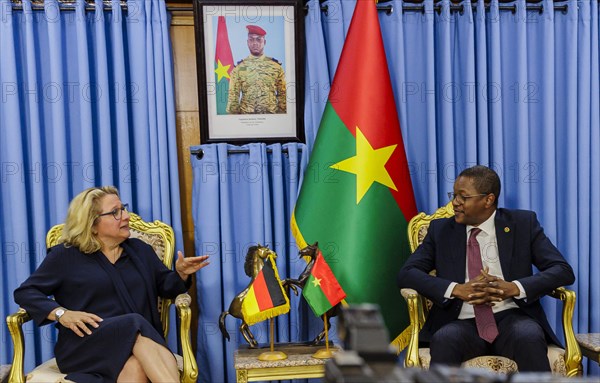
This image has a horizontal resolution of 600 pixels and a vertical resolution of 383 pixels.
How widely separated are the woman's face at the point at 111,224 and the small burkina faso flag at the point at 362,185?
0.87 metres

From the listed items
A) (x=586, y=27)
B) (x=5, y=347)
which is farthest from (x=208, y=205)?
(x=586, y=27)

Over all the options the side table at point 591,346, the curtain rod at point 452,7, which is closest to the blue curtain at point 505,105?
the curtain rod at point 452,7

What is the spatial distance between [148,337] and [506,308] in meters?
1.62

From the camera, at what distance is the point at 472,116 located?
3.76 m

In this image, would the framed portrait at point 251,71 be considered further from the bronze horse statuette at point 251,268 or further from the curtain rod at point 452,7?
the bronze horse statuette at point 251,268

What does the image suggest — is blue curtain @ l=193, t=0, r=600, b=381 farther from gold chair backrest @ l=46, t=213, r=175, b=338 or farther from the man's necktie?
the man's necktie

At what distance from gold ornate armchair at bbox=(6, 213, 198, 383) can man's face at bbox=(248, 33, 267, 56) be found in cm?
111

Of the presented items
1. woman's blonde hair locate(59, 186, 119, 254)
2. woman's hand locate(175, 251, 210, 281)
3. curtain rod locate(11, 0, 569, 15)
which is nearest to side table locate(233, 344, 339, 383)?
woman's hand locate(175, 251, 210, 281)

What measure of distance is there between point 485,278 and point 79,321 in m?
1.76

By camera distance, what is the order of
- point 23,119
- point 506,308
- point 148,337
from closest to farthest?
point 148,337
point 506,308
point 23,119

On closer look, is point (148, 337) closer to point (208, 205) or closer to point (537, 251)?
point (208, 205)

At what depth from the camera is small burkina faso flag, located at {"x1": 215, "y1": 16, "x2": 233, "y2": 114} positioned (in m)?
3.65

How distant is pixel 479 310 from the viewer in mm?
2941

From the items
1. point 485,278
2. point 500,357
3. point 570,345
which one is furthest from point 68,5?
point 570,345
